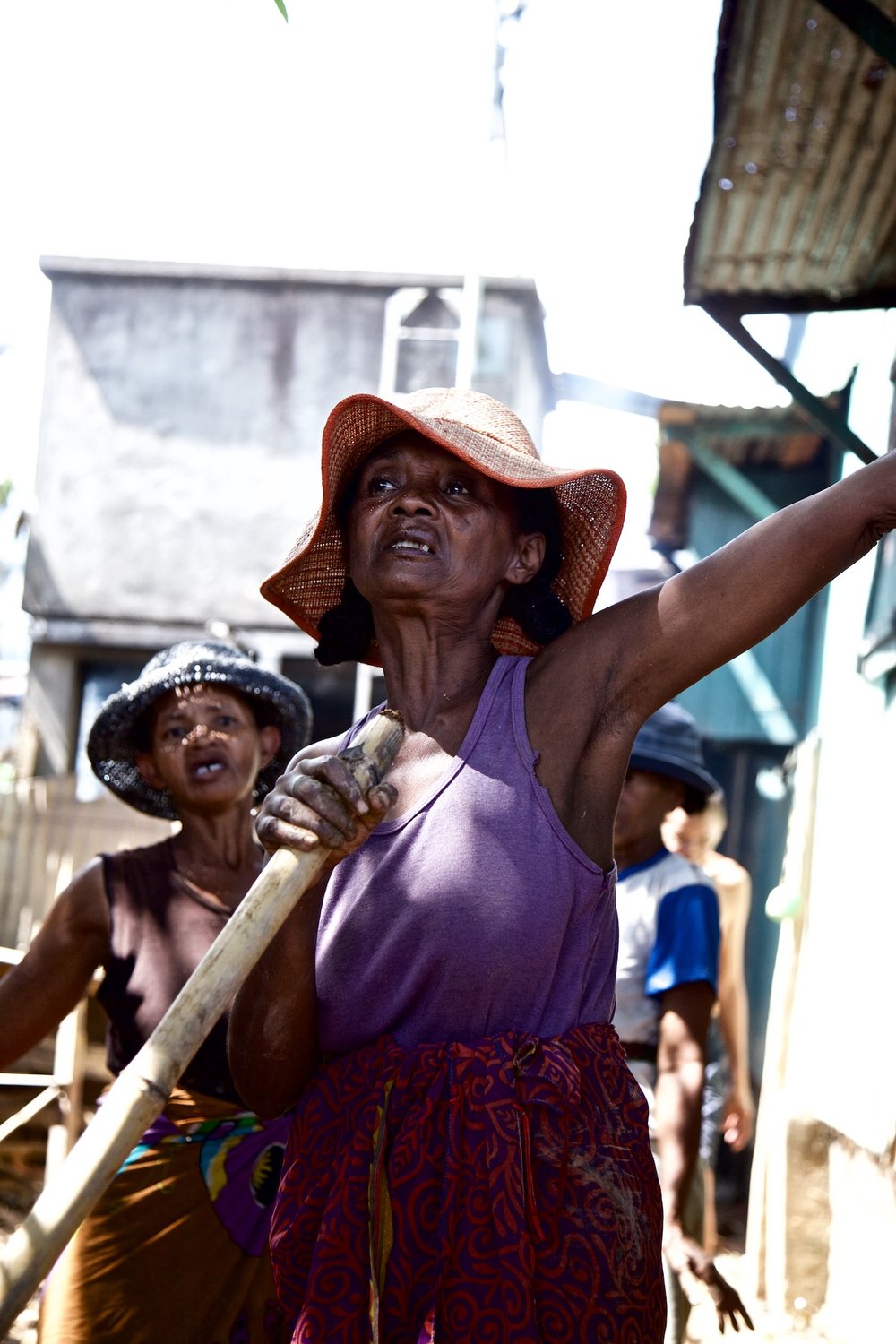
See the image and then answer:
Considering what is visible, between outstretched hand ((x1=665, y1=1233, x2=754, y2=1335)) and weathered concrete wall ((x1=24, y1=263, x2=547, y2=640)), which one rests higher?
weathered concrete wall ((x1=24, y1=263, x2=547, y2=640))

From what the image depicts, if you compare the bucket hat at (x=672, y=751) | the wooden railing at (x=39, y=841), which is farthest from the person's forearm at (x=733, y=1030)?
the wooden railing at (x=39, y=841)

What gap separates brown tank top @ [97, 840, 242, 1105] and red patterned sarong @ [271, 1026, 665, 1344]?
1.19 meters

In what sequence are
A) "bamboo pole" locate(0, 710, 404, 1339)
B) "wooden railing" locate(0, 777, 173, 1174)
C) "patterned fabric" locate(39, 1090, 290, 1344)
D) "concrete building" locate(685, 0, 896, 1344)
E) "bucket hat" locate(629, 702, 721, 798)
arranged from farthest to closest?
"wooden railing" locate(0, 777, 173, 1174) → "bucket hat" locate(629, 702, 721, 798) → "concrete building" locate(685, 0, 896, 1344) → "patterned fabric" locate(39, 1090, 290, 1344) → "bamboo pole" locate(0, 710, 404, 1339)

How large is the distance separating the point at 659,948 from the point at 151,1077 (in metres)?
2.49

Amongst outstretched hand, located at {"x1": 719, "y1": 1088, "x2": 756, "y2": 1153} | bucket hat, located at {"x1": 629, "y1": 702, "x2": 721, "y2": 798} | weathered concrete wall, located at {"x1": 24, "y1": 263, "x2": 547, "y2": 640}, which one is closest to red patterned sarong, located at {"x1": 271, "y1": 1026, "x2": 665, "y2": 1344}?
bucket hat, located at {"x1": 629, "y1": 702, "x2": 721, "y2": 798}

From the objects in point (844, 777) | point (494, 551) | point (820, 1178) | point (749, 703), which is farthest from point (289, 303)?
point (494, 551)

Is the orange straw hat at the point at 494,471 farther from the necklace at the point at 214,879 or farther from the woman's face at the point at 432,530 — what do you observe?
the necklace at the point at 214,879

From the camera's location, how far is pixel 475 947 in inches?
72.6

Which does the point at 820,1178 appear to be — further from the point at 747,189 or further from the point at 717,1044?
the point at 747,189

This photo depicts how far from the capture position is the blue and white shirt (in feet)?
12.3

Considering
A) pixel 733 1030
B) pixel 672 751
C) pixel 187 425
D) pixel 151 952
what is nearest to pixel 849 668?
pixel 733 1030

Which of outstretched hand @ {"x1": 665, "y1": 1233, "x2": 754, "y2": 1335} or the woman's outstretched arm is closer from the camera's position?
the woman's outstretched arm

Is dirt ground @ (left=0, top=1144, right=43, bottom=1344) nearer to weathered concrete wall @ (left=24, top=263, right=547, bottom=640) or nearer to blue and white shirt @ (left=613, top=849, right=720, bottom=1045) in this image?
blue and white shirt @ (left=613, top=849, right=720, bottom=1045)

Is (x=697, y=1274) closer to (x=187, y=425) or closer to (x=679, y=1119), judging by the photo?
(x=679, y=1119)
